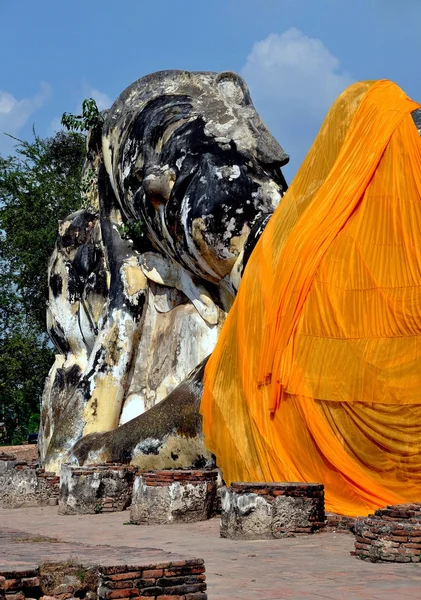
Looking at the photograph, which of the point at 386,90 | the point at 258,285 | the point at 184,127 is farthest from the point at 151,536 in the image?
the point at 184,127

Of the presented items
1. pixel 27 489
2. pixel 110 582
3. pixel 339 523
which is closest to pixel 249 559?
pixel 339 523

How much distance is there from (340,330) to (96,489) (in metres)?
3.77

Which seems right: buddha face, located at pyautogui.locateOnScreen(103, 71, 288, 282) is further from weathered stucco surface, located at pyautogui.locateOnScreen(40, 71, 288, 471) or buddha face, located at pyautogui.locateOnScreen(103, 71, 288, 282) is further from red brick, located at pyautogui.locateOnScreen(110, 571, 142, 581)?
red brick, located at pyautogui.locateOnScreen(110, 571, 142, 581)

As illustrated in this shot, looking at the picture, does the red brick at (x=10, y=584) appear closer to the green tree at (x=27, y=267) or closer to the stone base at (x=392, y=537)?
the stone base at (x=392, y=537)

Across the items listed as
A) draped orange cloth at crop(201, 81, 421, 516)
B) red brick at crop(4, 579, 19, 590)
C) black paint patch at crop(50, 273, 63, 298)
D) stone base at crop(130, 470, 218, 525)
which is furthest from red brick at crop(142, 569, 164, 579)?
black paint patch at crop(50, 273, 63, 298)

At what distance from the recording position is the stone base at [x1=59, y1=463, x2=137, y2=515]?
11992 millimetres

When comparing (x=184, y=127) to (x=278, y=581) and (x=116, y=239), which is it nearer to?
(x=116, y=239)

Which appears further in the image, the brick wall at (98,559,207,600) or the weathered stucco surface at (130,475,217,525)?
the weathered stucco surface at (130,475,217,525)

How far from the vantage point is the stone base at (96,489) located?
472 inches

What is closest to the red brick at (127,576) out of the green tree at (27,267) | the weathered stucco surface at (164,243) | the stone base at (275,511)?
the stone base at (275,511)

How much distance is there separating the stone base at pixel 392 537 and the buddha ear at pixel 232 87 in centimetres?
885

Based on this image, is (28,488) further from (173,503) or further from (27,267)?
(27,267)

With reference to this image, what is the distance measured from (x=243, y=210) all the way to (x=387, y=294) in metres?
4.23

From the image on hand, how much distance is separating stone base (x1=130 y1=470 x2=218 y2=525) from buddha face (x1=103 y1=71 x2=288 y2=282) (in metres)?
3.64
